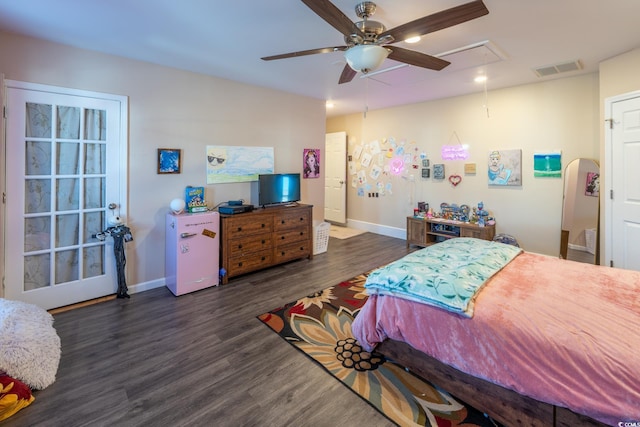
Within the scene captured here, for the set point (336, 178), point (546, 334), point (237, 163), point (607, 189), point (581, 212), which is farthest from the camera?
point (336, 178)

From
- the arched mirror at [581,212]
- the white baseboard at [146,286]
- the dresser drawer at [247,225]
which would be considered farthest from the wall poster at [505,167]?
the white baseboard at [146,286]

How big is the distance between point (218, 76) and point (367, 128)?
11.0 ft

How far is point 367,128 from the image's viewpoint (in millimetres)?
6234

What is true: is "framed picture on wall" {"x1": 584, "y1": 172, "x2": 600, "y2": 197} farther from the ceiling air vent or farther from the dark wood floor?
the dark wood floor

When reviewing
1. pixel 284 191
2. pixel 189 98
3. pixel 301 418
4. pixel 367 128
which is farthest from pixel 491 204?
pixel 189 98

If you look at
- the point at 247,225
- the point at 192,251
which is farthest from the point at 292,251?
the point at 192,251

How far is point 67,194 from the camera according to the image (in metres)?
2.98

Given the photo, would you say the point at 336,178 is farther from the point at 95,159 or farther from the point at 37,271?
the point at 37,271

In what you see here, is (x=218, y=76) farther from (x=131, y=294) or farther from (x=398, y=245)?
(x=398, y=245)

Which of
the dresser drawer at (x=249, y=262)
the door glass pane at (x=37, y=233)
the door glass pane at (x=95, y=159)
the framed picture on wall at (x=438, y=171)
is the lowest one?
the dresser drawer at (x=249, y=262)

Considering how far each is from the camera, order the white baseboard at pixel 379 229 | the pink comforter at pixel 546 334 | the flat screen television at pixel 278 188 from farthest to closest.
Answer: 1. the white baseboard at pixel 379 229
2. the flat screen television at pixel 278 188
3. the pink comforter at pixel 546 334

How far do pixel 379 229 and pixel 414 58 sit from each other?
4.25m

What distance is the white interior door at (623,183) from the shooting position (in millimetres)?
3023

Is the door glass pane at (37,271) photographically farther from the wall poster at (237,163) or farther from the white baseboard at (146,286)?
the wall poster at (237,163)
